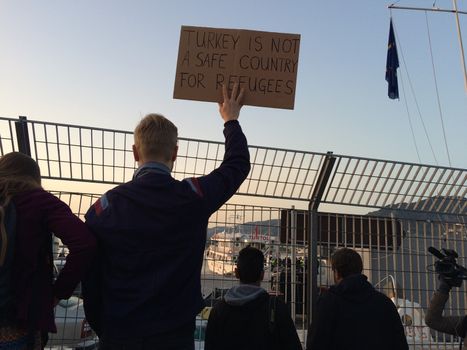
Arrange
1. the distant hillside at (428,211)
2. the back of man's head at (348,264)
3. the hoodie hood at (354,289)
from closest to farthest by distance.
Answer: the hoodie hood at (354,289) < the back of man's head at (348,264) < the distant hillside at (428,211)

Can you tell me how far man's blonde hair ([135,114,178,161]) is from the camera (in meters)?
2.16

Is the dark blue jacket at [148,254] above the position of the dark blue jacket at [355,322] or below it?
above

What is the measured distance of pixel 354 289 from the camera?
130 inches

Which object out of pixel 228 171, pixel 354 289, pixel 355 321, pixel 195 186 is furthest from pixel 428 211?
pixel 195 186

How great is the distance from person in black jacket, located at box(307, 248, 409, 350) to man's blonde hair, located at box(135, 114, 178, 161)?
1.79 meters

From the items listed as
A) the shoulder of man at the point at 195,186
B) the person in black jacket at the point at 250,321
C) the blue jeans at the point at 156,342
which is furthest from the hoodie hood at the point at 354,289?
the shoulder of man at the point at 195,186

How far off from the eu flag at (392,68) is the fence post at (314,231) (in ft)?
58.0

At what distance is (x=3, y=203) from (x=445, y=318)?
328 cm

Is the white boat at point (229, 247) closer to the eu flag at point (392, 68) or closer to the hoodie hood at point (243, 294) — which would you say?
the hoodie hood at point (243, 294)

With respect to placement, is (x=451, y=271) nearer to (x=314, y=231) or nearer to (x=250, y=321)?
(x=314, y=231)

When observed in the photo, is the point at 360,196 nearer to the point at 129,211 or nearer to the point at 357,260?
the point at 357,260

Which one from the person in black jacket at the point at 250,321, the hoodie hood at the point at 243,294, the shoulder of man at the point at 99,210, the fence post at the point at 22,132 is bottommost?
the person in black jacket at the point at 250,321

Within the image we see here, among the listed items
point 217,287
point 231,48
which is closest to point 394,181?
point 217,287

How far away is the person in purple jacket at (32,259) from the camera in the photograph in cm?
197
